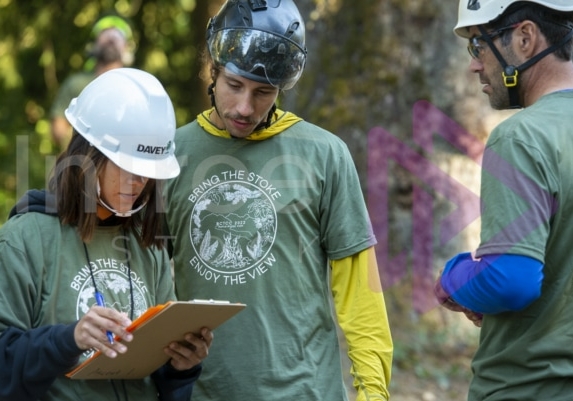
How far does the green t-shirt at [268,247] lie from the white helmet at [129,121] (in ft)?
1.34

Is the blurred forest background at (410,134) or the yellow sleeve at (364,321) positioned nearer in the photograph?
the yellow sleeve at (364,321)

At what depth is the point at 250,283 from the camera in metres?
4.04

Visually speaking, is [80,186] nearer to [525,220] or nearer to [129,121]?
[129,121]

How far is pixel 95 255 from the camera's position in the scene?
3.59m

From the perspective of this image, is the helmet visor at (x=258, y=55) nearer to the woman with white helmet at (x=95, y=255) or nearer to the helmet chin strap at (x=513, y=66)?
the woman with white helmet at (x=95, y=255)

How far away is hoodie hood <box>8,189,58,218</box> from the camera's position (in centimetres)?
353

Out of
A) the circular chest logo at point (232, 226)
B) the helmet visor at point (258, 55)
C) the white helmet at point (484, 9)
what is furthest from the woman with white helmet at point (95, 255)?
the white helmet at point (484, 9)

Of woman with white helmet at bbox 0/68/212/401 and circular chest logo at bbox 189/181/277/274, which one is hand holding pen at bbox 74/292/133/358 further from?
circular chest logo at bbox 189/181/277/274

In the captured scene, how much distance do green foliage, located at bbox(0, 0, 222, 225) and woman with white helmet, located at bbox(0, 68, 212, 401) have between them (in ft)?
25.2

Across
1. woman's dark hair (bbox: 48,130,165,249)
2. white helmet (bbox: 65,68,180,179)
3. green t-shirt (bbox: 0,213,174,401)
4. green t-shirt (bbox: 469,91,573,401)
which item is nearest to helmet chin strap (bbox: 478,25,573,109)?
green t-shirt (bbox: 469,91,573,401)

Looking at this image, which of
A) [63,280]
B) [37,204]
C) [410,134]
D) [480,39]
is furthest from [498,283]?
[410,134]

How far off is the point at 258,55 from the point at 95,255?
1.04 m

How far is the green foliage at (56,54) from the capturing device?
11.5 meters

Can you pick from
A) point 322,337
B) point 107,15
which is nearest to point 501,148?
point 322,337
